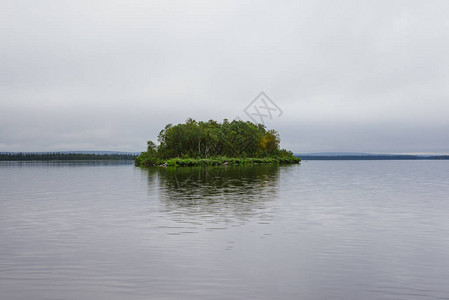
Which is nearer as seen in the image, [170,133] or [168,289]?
[168,289]

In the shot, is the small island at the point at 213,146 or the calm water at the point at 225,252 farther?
the small island at the point at 213,146

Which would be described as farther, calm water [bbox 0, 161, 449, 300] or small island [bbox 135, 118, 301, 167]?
small island [bbox 135, 118, 301, 167]

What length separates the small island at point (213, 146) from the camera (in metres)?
108

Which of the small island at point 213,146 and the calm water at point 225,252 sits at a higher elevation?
the small island at point 213,146

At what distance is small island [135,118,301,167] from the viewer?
108 meters

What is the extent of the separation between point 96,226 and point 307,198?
14.5 meters

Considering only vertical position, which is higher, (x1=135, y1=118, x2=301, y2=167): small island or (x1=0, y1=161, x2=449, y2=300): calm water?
(x1=135, y1=118, x2=301, y2=167): small island

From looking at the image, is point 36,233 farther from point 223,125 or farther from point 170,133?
point 223,125

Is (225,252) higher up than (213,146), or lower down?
lower down

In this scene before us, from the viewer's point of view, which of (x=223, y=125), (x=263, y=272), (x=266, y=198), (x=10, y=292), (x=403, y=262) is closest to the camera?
(x=10, y=292)

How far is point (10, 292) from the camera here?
26.5 ft

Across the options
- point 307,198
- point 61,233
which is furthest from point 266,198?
point 61,233

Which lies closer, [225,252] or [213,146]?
[225,252]

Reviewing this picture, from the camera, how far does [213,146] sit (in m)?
119
